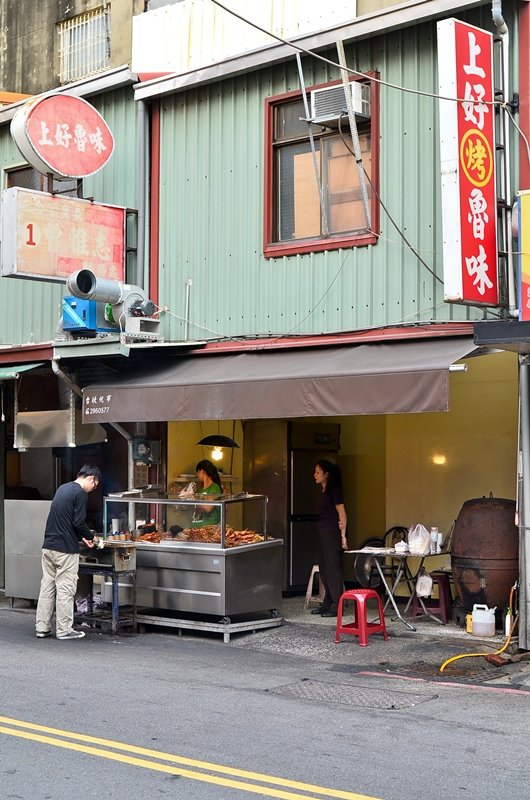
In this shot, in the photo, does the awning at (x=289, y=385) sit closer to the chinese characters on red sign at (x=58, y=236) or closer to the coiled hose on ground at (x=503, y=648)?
the chinese characters on red sign at (x=58, y=236)

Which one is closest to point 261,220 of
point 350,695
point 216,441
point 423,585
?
point 216,441

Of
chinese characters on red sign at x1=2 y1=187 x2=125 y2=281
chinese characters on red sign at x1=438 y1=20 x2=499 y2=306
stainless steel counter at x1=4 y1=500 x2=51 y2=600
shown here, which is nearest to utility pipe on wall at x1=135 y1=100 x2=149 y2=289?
chinese characters on red sign at x1=2 y1=187 x2=125 y2=281

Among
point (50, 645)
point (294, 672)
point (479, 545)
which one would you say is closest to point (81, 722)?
point (294, 672)

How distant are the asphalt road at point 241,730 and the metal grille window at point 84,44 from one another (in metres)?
13.9

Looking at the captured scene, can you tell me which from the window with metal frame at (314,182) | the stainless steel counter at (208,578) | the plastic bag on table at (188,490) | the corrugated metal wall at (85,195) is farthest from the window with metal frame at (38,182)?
the stainless steel counter at (208,578)

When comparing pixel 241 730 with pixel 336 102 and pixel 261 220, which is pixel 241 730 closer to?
pixel 261 220

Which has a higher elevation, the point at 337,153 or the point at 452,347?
the point at 337,153

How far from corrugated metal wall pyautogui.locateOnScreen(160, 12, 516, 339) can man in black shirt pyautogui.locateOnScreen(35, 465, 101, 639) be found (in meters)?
2.66

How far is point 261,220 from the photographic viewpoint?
12609 mm

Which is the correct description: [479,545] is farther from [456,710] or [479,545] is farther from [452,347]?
[456,710]

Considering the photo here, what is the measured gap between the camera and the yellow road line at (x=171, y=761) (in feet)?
20.0

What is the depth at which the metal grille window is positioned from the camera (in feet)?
69.7

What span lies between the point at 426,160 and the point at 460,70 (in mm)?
1395

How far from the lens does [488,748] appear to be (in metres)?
7.21
